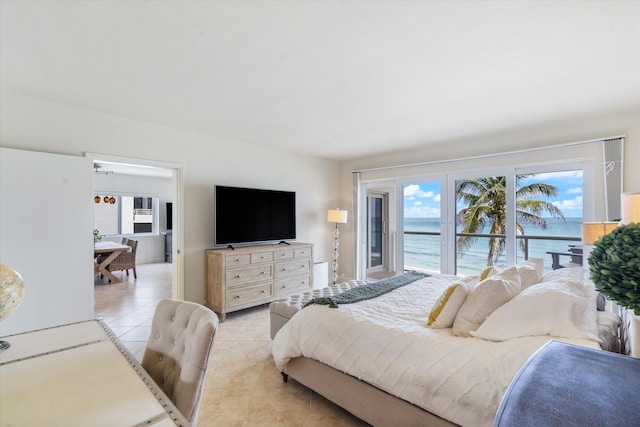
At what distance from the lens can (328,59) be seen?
2.10 m

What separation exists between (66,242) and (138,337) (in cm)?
124

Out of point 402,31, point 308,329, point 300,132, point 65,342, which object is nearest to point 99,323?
point 65,342

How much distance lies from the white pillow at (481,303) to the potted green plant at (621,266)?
3.50ft

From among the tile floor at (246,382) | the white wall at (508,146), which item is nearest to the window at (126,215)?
the tile floor at (246,382)

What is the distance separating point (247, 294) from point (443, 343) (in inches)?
111

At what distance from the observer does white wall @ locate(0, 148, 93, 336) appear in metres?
2.62

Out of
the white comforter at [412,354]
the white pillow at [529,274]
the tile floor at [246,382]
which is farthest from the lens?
the white pillow at [529,274]

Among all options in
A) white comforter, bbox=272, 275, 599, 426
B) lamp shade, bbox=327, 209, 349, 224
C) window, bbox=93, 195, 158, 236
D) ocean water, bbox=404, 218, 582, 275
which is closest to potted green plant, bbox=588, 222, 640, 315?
white comforter, bbox=272, 275, 599, 426

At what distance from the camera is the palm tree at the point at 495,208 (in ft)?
12.4

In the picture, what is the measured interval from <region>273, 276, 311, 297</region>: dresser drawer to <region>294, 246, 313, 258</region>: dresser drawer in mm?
336

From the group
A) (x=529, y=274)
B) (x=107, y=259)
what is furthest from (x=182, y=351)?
(x=107, y=259)

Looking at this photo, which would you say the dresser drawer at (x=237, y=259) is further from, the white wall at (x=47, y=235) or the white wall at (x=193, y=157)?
the white wall at (x=47, y=235)

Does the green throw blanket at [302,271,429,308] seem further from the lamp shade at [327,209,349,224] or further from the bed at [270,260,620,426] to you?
the lamp shade at [327,209,349,224]

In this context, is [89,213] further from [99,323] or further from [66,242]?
[99,323]
